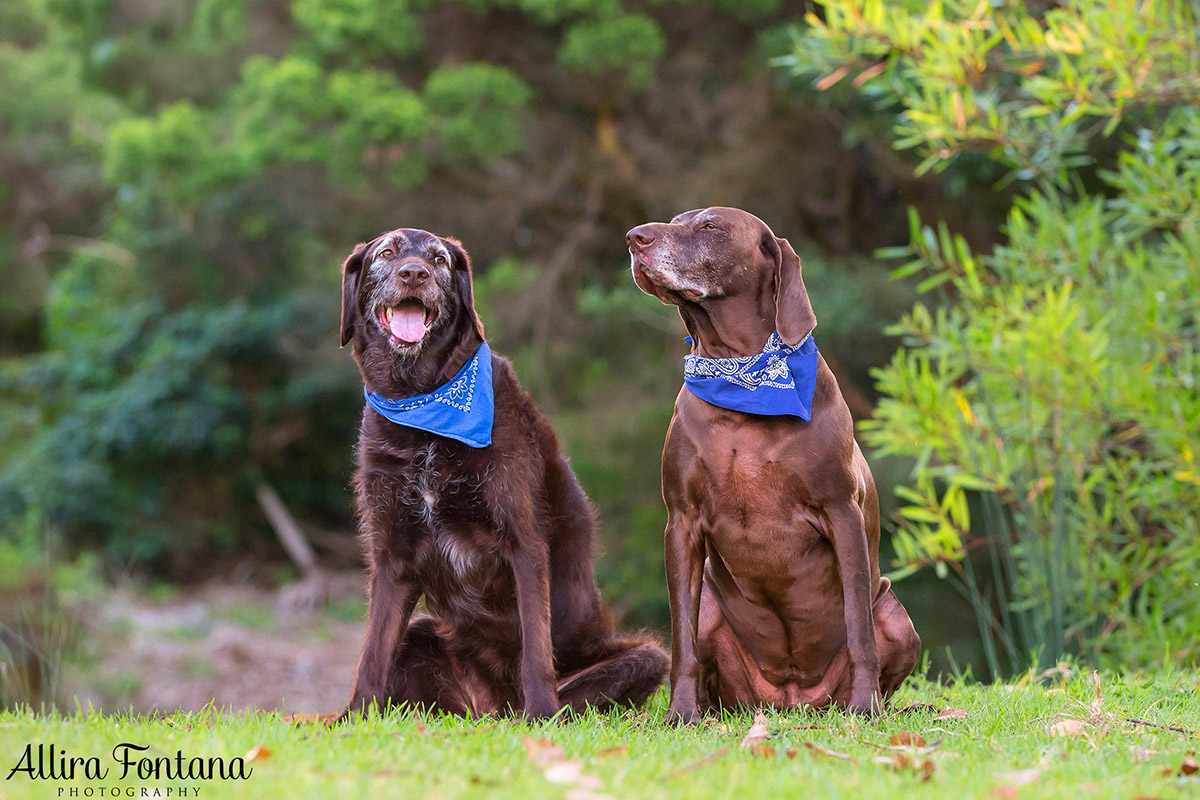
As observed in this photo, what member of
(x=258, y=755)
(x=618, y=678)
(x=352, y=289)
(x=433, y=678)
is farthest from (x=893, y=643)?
(x=352, y=289)

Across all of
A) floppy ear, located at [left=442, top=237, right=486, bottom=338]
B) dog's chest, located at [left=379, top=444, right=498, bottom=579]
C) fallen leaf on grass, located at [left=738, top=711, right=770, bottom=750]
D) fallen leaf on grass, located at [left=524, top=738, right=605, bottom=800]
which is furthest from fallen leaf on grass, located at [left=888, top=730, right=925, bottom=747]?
floppy ear, located at [left=442, top=237, right=486, bottom=338]

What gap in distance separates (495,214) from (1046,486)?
7822 mm

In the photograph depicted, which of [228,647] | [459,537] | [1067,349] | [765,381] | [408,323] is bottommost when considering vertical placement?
[228,647]

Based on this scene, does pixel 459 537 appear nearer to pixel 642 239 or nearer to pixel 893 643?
pixel 642 239

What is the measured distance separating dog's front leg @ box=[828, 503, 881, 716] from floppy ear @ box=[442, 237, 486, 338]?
4.61ft

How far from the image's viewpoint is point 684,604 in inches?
147

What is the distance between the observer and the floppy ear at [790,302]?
373 centimetres

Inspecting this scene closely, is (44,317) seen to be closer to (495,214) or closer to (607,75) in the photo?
(495,214)

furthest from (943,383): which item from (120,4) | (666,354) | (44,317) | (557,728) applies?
(44,317)

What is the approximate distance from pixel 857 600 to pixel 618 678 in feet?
3.12

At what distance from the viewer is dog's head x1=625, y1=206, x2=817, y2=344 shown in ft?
12.2

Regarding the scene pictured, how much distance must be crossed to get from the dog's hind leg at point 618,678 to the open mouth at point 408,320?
1317 mm

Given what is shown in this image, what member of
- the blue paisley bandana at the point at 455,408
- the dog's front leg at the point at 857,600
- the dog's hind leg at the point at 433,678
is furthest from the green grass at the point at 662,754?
the blue paisley bandana at the point at 455,408

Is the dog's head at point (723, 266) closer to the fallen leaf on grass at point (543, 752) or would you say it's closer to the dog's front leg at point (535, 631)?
the dog's front leg at point (535, 631)
